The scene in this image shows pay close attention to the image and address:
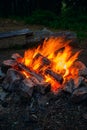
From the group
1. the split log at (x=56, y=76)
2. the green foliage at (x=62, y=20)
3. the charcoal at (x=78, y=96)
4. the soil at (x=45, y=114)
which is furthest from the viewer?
the green foliage at (x=62, y=20)

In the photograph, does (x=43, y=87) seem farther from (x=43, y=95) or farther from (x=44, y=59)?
(x=44, y=59)

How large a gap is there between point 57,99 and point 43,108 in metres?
0.30

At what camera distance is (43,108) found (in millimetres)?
6074

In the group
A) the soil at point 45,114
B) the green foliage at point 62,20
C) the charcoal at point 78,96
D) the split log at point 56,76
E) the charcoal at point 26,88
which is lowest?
the soil at point 45,114

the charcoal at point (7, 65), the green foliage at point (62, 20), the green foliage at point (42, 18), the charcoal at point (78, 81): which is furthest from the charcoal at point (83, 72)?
the green foliage at point (42, 18)

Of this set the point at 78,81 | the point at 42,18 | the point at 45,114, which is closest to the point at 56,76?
the point at 78,81

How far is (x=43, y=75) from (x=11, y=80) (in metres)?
0.62

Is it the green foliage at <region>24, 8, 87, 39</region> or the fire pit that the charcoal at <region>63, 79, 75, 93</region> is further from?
the green foliage at <region>24, 8, 87, 39</region>

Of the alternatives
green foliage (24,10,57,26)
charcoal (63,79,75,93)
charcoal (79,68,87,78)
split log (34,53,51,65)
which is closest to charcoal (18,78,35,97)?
charcoal (63,79,75,93)

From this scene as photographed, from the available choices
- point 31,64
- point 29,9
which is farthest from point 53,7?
point 31,64

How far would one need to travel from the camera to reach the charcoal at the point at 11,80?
6.35 metres

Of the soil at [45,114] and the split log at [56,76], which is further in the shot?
the split log at [56,76]

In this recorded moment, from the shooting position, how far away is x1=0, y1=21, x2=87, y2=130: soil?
5781 mm

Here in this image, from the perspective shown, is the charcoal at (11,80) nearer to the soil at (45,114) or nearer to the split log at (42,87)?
→ the soil at (45,114)
